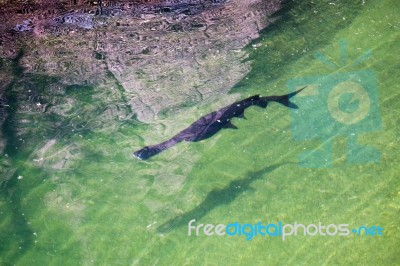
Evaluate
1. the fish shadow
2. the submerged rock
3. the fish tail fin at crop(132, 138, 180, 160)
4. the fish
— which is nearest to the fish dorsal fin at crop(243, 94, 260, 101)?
the fish

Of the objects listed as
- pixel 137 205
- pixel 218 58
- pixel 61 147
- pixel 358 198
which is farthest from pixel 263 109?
pixel 61 147

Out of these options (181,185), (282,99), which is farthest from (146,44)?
(181,185)

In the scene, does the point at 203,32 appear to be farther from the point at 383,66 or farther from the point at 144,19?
the point at 383,66

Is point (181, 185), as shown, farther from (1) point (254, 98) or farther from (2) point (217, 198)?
(1) point (254, 98)

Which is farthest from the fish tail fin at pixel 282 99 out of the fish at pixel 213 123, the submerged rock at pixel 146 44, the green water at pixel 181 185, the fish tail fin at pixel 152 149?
the fish tail fin at pixel 152 149

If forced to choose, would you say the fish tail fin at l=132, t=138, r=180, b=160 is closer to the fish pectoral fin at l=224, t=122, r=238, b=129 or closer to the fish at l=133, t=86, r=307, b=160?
the fish at l=133, t=86, r=307, b=160

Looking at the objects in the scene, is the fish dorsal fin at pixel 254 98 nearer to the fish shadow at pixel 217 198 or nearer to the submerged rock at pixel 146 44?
the submerged rock at pixel 146 44
